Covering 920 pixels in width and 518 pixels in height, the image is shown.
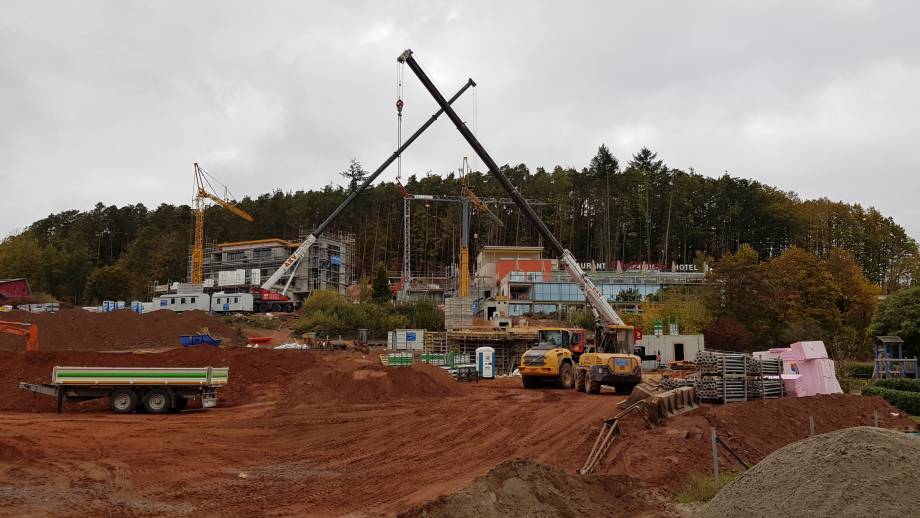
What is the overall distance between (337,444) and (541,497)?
9.26m

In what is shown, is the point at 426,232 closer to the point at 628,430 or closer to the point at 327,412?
the point at 327,412

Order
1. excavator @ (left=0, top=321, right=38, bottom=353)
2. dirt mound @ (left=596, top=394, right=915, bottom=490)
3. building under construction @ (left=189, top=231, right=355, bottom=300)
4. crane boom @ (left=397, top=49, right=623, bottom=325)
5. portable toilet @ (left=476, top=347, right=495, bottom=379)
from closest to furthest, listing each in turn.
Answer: dirt mound @ (left=596, top=394, right=915, bottom=490) < excavator @ (left=0, top=321, right=38, bottom=353) < portable toilet @ (left=476, top=347, right=495, bottom=379) < crane boom @ (left=397, top=49, right=623, bottom=325) < building under construction @ (left=189, top=231, right=355, bottom=300)

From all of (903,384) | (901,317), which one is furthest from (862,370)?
(903,384)

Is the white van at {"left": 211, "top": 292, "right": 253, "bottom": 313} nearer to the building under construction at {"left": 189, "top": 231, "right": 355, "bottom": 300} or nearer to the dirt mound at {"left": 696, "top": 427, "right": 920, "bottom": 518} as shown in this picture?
the building under construction at {"left": 189, "top": 231, "right": 355, "bottom": 300}

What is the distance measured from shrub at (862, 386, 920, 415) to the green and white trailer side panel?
24.7m

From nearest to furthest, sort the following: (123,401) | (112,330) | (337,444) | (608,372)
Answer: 1. (337,444)
2. (123,401)
3. (608,372)
4. (112,330)

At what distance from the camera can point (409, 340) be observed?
5028 cm

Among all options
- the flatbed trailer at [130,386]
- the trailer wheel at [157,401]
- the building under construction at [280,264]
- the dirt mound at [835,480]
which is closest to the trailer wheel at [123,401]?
the flatbed trailer at [130,386]

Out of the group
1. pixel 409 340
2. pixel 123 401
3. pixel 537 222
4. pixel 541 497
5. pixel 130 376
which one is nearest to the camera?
pixel 541 497

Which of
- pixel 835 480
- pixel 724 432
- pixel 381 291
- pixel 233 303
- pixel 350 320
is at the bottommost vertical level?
pixel 724 432

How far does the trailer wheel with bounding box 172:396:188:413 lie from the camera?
24688 millimetres

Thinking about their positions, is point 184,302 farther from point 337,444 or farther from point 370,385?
point 337,444

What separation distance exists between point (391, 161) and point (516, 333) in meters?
24.4

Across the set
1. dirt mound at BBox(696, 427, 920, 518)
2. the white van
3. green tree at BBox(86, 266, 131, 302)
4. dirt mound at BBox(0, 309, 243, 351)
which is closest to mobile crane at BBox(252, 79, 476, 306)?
the white van
